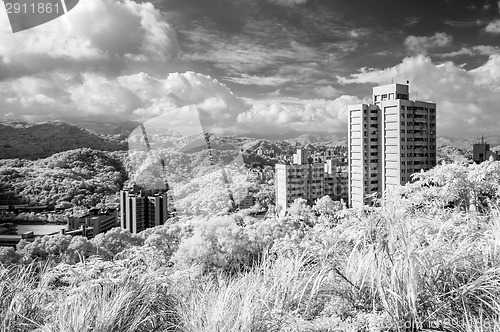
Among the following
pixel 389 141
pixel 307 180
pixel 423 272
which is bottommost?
pixel 307 180

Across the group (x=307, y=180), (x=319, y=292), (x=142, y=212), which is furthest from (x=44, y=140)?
(x=319, y=292)

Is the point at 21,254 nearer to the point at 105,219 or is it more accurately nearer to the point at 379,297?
the point at 105,219

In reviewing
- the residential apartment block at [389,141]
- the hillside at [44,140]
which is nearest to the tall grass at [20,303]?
the residential apartment block at [389,141]

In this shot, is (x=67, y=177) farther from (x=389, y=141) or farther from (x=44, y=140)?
(x=389, y=141)

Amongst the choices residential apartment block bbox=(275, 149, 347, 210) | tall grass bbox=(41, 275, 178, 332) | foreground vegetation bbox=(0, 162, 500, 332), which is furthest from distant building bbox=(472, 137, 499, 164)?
tall grass bbox=(41, 275, 178, 332)

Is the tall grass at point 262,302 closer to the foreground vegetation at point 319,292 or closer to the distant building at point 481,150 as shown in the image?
the foreground vegetation at point 319,292

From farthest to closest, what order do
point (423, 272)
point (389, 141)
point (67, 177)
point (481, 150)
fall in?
point (67, 177)
point (389, 141)
point (481, 150)
point (423, 272)

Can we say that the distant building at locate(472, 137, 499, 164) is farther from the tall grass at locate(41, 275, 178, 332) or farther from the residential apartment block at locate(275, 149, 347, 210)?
the tall grass at locate(41, 275, 178, 332)
